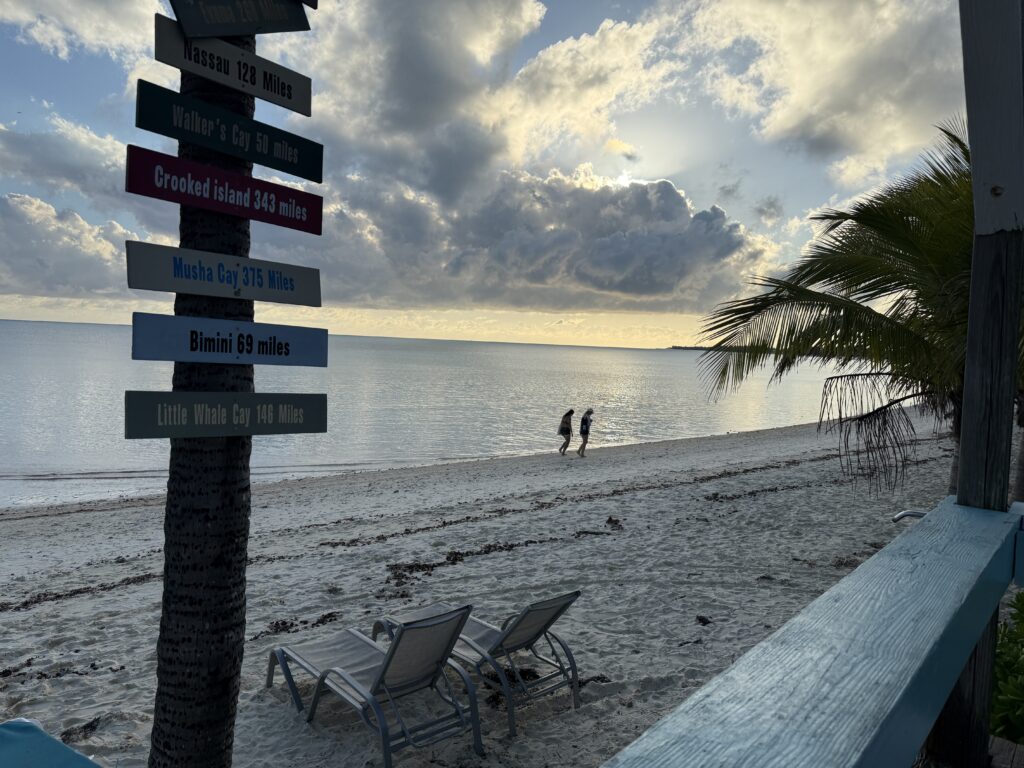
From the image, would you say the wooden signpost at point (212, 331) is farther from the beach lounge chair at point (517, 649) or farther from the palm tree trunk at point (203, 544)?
the beach lounge chair at point (517, 649)

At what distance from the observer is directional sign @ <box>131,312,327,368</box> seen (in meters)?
2.55

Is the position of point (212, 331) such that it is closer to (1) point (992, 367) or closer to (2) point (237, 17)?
(2) point (237, 17)

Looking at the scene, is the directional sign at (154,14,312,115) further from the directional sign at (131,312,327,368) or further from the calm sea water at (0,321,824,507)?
the calm sea water at (0,321,824,507)

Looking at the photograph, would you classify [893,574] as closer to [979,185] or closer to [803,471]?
[979,185]

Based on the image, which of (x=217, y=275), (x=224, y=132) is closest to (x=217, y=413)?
(x=217, y=275)

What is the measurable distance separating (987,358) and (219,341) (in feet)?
9.69

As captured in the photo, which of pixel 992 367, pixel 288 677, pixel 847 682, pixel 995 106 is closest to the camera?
pixel 847 682

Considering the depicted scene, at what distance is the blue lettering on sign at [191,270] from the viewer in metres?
2.67

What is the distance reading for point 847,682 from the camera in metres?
1.04

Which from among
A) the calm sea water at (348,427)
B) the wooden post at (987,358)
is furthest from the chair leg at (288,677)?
the calm sea water at (348,427)

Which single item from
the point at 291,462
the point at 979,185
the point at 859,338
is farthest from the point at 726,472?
the point at 291,462

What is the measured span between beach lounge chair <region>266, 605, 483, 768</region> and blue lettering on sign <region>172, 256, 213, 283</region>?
7.03 feet

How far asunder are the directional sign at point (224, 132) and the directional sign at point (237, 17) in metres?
0.28

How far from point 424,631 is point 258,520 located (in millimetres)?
11121
